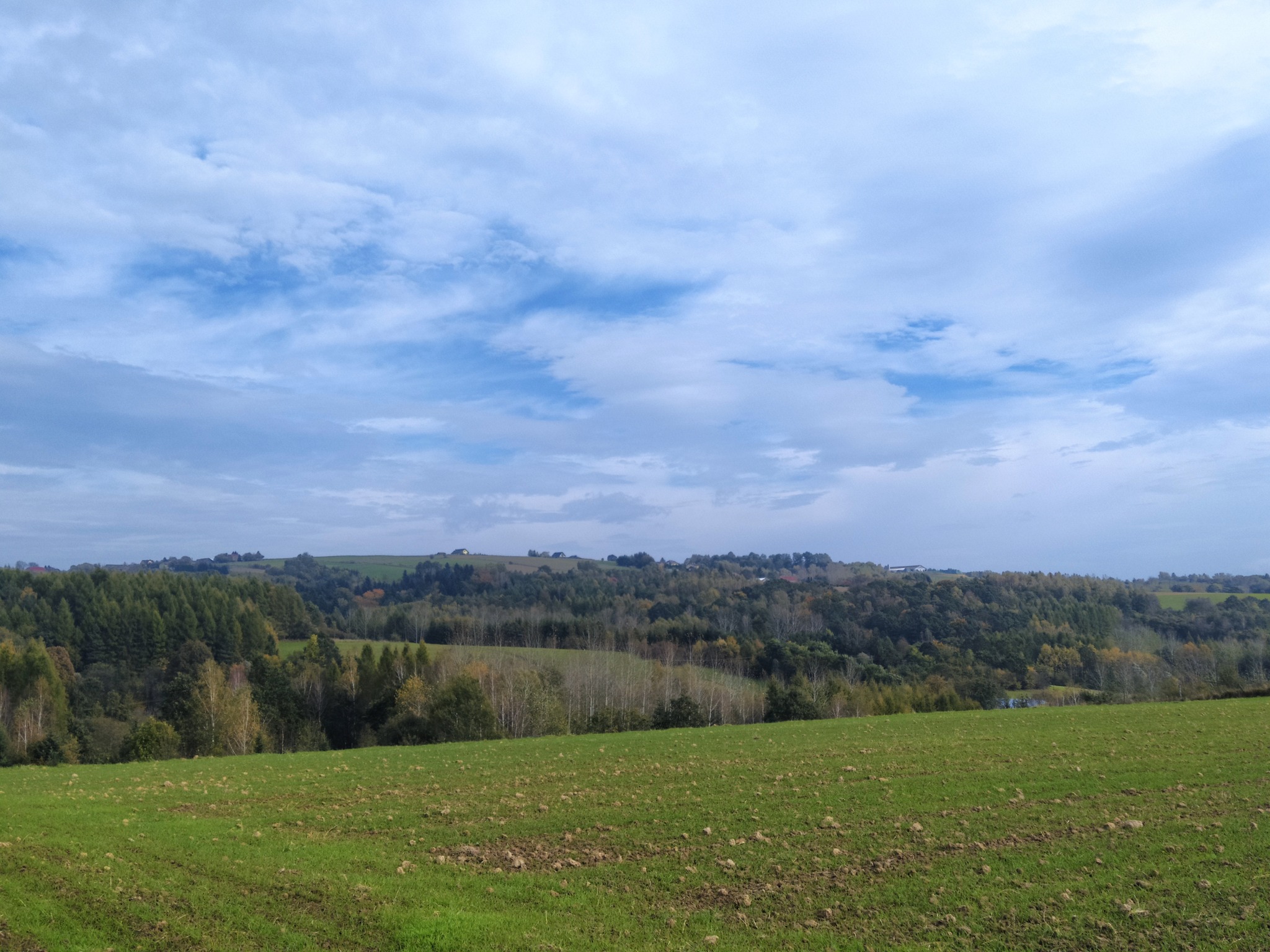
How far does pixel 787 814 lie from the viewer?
17906mm

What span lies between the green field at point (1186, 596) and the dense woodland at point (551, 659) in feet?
11.7

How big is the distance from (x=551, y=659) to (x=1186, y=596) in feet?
521

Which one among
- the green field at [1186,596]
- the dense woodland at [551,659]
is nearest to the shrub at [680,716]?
the dense woodland at [551,659]

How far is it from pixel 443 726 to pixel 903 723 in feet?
105

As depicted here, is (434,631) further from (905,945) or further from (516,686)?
(905,945)

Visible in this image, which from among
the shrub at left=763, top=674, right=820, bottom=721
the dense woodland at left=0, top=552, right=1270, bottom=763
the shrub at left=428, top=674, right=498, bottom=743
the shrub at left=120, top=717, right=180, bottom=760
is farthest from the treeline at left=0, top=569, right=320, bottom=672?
the shrub at left=763, top=674, right=820, bottom=721

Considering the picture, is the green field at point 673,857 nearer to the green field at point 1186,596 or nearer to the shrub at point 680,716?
the shrub at point 680,716

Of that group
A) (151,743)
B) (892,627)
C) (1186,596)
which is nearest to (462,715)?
(151,743)

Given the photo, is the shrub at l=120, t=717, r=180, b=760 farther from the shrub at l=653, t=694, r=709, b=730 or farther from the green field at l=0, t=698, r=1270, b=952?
the shrub at l=653, t=694, r=709, b=730

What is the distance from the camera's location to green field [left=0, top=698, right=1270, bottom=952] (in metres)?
10.6

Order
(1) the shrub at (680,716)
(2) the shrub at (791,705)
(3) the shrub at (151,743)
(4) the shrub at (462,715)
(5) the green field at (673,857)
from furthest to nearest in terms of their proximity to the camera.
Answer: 1. (2) the shrub at (791,705)
2. (1) the shrub at (680,716)
3. (4) the shrub at (462,715)
4. (3) the shrub at (151,743)
5. (5) the green field at (673,857)

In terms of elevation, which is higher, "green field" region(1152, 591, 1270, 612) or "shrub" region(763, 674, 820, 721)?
"green field" region(1152, 591, 1270, 612)

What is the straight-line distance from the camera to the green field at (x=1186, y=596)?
532ft

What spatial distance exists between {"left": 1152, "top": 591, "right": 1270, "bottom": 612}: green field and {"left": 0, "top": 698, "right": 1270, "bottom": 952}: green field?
550 feet
